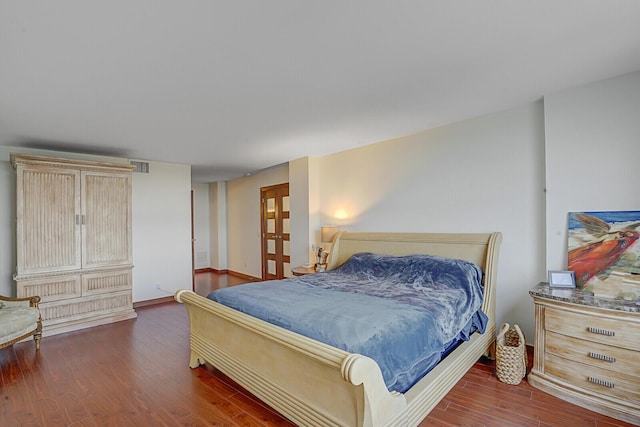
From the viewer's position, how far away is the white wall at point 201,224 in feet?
26.2

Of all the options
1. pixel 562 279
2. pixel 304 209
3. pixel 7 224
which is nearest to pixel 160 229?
pixel 7 224

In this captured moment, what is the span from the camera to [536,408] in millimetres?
2184

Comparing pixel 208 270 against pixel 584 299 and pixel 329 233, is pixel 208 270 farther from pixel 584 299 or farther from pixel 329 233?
pixel 584 299

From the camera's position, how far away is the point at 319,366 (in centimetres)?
176

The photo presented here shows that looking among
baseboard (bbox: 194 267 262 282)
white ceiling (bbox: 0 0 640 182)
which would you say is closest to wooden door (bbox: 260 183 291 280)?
baseboard (bbox: 194 267 262 282)

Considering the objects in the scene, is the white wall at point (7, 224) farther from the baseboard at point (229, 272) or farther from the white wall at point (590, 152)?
the white wall at point (590, 152)

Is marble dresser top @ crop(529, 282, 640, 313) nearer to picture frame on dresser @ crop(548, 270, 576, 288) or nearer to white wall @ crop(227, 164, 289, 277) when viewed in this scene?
picture frame on dresser @ crop(548, 270, 576, 288)

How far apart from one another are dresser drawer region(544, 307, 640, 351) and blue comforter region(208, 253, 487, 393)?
22.7 inches

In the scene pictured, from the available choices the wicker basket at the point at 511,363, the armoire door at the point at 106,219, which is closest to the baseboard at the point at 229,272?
the armoire door at the point at 106,219

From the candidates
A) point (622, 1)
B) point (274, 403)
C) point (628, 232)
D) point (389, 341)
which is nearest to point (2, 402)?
point (274, 403)

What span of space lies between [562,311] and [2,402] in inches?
170

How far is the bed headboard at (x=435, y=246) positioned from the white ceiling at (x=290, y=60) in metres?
1.33

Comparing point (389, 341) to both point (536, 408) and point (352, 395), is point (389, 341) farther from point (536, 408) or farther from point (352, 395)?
point (536, 408)

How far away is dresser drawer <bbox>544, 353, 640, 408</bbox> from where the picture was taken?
2031 millimetres
